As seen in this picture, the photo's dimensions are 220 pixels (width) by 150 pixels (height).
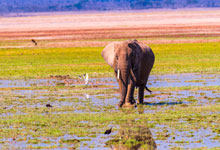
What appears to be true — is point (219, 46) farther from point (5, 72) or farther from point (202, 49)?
point (5, 72)

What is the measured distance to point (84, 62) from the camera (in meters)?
39.1

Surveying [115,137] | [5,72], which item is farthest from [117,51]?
[5,72]

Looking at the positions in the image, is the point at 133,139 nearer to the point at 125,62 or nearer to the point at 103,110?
the point at 103,110

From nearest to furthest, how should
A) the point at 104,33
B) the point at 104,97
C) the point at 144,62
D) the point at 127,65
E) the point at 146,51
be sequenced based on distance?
the point at 127,65
the point at 144,62
the point at 146,51
the point at 104,97
the point at 104,33

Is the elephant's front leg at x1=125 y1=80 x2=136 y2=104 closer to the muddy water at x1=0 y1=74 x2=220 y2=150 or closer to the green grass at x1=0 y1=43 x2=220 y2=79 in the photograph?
the muddy water at x1=0 y1=74 x2=220 y2=150

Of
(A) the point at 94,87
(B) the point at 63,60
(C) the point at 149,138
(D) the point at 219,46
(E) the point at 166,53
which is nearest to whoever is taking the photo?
(C) the point at 149,138

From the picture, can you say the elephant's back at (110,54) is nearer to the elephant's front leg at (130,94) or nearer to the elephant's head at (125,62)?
the elephant's head at (125,62)

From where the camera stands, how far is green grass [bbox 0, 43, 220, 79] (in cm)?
3212

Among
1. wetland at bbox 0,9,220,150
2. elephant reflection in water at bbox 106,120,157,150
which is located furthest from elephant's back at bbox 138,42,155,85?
elephant reflection in water at bbox 106,120,157,150

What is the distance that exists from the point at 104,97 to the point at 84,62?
58.9 ft

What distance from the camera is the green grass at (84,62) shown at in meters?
32.1

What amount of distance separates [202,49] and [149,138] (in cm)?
3397

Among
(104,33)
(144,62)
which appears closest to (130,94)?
(144,62)

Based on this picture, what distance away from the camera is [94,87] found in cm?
2511
